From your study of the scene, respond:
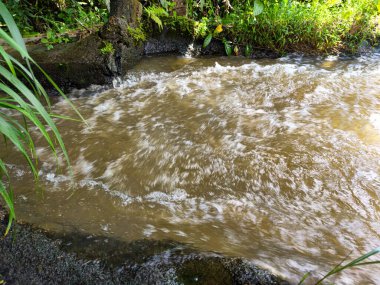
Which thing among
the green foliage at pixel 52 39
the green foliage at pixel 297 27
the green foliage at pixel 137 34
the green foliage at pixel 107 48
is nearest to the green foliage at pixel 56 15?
the green foliage at pixel 52 39

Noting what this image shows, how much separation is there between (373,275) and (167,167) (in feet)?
5.19

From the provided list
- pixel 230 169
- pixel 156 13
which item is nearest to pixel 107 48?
pixel 156 13

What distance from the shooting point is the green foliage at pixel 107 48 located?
424 centimetres

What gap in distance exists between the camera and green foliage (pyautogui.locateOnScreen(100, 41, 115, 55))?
13.9ft

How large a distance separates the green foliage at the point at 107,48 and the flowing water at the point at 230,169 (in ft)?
1.45

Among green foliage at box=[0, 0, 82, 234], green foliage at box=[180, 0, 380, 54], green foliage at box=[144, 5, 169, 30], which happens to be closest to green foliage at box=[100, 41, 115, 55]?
green foliage at box=[144, 5, 169, 30]

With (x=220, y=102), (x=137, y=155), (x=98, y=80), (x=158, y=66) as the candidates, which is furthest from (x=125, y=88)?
(x=137, y=155)

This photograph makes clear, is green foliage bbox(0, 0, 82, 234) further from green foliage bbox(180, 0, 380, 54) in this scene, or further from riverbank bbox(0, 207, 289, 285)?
green foliage bbox(180, 0, 380, 54)

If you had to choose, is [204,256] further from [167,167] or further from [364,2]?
[364,2]

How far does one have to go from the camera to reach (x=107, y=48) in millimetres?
4254

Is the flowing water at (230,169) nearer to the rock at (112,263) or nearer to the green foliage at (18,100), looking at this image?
the rock at (112,263)

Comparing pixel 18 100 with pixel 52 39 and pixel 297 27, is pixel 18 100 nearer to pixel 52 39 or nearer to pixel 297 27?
pixel 52 39

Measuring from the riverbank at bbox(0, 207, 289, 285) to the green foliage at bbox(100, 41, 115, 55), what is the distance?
3.13 metres

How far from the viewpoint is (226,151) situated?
282 centimetres
